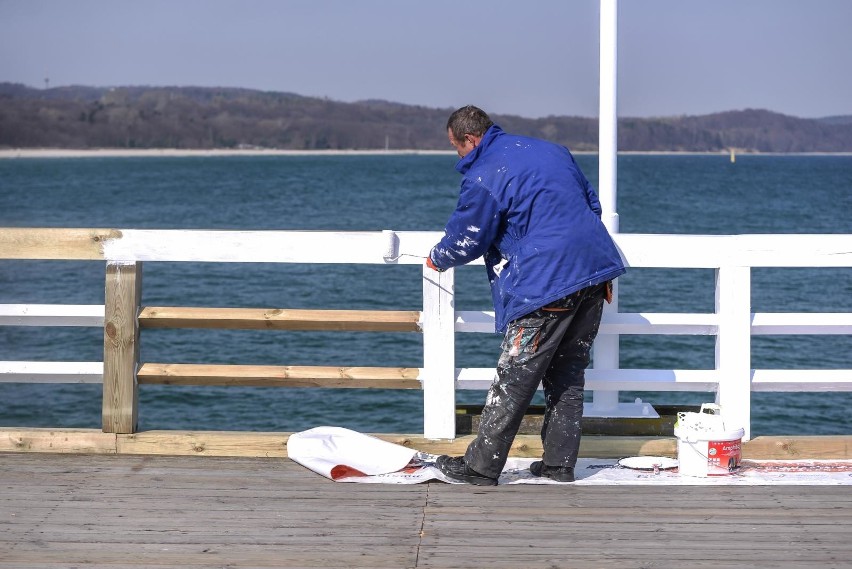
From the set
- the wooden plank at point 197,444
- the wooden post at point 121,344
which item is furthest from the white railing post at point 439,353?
the wooden post at point 121,344

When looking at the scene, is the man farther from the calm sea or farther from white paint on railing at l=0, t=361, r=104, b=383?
the calm sea

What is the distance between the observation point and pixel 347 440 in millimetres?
5195

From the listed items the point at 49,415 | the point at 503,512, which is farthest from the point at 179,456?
the point at 49,415

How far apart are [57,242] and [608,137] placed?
2689 millimetres

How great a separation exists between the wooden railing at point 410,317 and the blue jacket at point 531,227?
1.63 feet

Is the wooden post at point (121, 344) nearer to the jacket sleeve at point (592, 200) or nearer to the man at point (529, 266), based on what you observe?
the man at point (529, 266)

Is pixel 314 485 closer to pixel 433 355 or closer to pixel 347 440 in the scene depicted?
pixel 347 440

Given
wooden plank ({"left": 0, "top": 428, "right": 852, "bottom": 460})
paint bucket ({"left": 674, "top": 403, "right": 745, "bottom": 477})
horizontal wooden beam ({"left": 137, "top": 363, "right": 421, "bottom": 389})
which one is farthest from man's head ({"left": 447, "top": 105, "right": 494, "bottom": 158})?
paint bucket ({"left": 674, "top": 403, "right": 745, "bottom": 477})

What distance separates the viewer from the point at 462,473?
4.90 meters

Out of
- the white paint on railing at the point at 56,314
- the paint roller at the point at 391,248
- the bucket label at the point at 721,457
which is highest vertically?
the paint roller at the point at 391,248

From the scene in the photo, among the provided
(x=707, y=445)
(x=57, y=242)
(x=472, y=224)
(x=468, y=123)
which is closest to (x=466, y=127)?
(x=468, y=123)

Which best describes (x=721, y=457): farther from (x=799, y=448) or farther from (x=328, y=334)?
(x=328, y=334)

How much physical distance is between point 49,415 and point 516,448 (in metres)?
13.2

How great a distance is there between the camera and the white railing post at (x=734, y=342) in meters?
5.18
